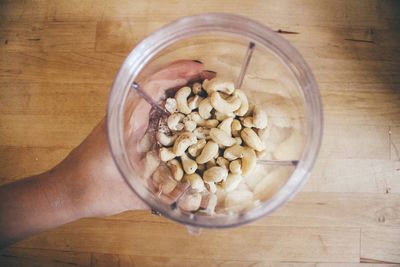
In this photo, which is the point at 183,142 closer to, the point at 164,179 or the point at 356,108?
the point at 164,179

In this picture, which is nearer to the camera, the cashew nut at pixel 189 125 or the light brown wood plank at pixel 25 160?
the cashew nut at pixel 189 125

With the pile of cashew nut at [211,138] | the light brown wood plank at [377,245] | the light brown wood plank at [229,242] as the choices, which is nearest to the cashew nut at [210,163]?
the pile of cashew nut at [211,138]

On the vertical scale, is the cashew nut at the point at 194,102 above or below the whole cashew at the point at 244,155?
above

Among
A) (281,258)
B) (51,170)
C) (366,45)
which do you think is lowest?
(281,258)

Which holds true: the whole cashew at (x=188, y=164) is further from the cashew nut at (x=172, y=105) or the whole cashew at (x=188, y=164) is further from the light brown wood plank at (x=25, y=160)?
the light brown wood plank at (x=25, y=160)

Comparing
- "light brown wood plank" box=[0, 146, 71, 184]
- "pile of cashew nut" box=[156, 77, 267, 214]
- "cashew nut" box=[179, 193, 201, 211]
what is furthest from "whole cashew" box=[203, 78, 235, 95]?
"light brown wood plank" box=[0, 146, 71, 184]

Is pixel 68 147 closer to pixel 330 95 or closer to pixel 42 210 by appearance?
pixel 42 210

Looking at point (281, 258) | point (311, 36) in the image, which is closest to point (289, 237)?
point (281, 258)
